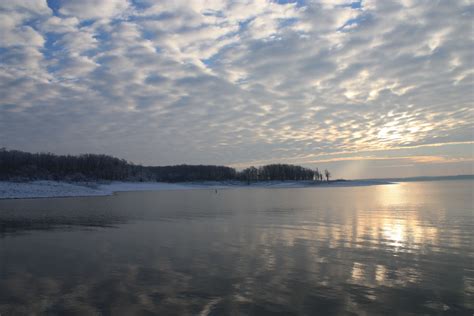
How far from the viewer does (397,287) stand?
10.1 metres

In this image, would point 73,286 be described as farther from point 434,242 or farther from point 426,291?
point 434,242

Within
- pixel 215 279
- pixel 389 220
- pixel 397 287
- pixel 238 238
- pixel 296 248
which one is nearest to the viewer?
pixel 397 287

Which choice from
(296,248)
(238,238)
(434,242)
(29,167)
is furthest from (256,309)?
(29,167)

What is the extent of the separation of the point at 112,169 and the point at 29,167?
32.2m

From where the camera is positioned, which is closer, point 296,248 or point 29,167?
point 296,248

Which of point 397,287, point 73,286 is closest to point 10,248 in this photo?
point 73,286

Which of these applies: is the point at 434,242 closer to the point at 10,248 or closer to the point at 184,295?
the point at 184,295

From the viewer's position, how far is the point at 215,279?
35.9ft

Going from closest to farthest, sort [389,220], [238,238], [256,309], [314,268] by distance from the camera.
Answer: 1. [256,309]
2. [314,268]
3. [238,238]
4. [389,220]

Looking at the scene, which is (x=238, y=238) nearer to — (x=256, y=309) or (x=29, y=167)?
(x=256, y=309)

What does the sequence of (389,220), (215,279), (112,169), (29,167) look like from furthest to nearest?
(112,169) < (29,167) < (389,220) < (215,279)

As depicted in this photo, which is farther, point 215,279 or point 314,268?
point 314,268

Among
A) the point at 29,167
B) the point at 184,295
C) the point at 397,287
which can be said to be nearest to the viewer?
the point at 184,295

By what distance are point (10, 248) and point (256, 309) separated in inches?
510
